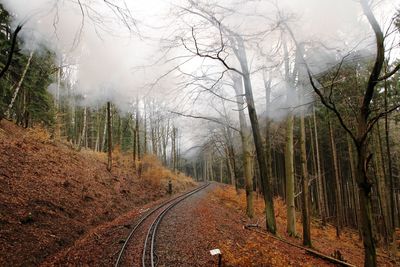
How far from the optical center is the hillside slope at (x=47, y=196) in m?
7.87

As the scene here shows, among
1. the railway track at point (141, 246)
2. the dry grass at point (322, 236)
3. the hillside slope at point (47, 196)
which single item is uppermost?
the hillside slope at point (47, 196)

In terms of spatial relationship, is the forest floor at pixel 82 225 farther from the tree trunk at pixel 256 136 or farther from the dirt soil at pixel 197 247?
the tree trunk at pixel 256 136

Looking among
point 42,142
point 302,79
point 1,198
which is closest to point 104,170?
point 42,142

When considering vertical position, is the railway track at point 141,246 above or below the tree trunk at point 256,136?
below

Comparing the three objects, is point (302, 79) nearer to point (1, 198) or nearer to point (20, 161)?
point (1, 198)

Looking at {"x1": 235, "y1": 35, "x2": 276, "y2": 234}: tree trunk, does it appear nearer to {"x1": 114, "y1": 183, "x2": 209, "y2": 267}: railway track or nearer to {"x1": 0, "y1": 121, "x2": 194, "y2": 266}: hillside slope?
{"x1": 114, "y1": 183, "x2": 209, "y2": 267}: railway track

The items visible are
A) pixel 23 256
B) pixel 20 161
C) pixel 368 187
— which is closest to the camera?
pixel 368 187

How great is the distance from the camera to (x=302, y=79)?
30.8 feet

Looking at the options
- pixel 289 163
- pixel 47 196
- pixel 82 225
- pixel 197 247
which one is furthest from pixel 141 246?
pixel 289 163

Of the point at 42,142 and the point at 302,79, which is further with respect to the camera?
the point at 42,142

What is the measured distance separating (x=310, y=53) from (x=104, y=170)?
15.3 meters

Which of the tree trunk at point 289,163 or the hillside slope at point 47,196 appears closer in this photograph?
the hillside slope at point 47,196

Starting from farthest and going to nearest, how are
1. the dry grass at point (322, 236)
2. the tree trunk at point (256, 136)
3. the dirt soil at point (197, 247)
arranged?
the dry grass at point (322, 236), the tree trunk at point (256, 136), the dirt soil at point (197, 247)

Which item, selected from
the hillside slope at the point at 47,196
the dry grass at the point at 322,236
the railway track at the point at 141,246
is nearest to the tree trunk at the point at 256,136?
the dry grass at the point at 322,236
